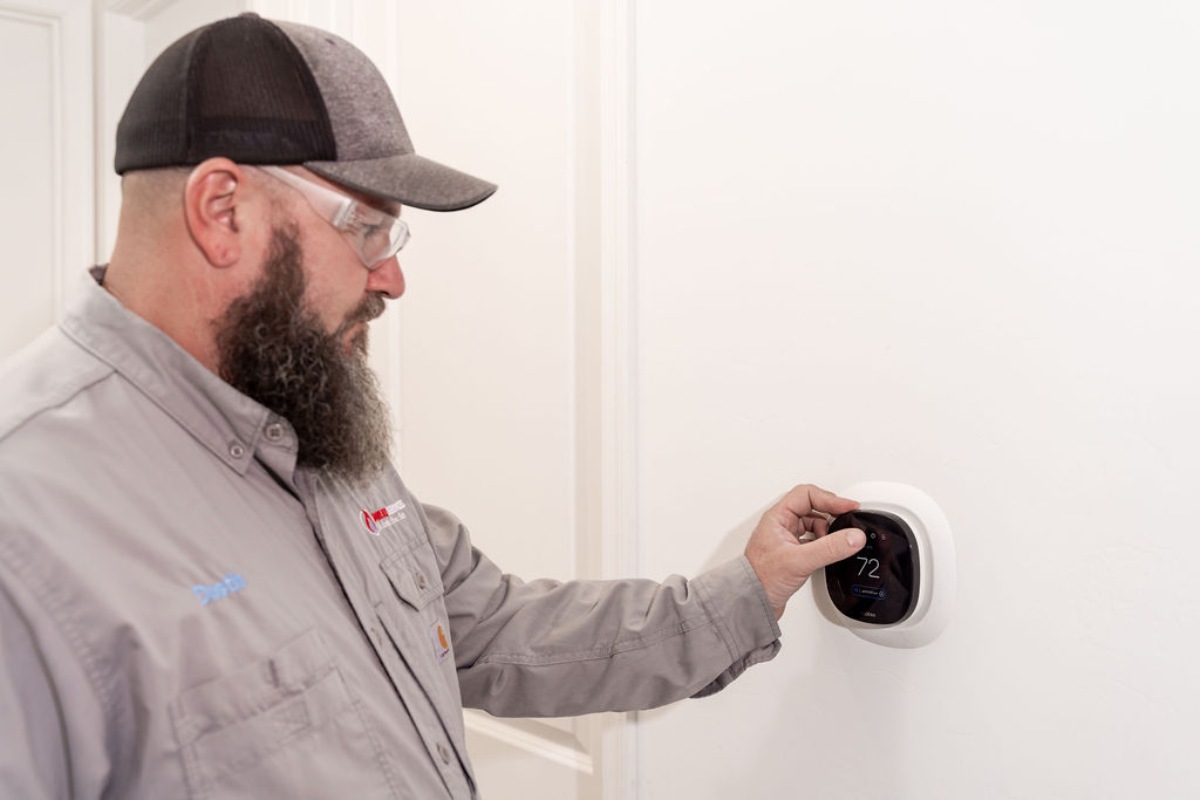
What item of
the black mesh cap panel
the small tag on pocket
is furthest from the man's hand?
the black mesh cap panel

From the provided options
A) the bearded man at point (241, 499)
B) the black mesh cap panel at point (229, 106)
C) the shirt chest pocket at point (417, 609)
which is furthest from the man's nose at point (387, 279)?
the shirt chest pocket at point (417, 609)

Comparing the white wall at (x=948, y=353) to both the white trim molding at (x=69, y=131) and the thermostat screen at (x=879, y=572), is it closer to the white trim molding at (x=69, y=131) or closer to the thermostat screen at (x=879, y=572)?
the thermostat screen at (x=879, y=572)

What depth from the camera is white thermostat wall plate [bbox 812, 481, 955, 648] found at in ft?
2.95

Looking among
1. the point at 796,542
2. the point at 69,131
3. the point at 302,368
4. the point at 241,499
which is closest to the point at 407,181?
the point at 302,368

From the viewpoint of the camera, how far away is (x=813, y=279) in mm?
980

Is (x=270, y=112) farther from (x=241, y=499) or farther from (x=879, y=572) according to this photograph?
(x=879, y=572)

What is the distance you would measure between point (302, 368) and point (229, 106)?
0.21 meters

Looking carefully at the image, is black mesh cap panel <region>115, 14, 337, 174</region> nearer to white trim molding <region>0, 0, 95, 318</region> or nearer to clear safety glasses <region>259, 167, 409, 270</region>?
clear safety glasses <region>259, 167, 409, 270</region>

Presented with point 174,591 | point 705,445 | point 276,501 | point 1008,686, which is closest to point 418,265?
point 705,445

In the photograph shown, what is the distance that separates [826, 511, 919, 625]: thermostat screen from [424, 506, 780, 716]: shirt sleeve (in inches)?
3.2

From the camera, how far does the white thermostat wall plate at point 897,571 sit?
898 mm

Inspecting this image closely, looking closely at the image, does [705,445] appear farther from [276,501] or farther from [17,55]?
[17,55]

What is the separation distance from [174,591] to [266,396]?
0.19 m

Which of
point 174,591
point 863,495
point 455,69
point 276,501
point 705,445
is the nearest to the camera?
point 174,591
